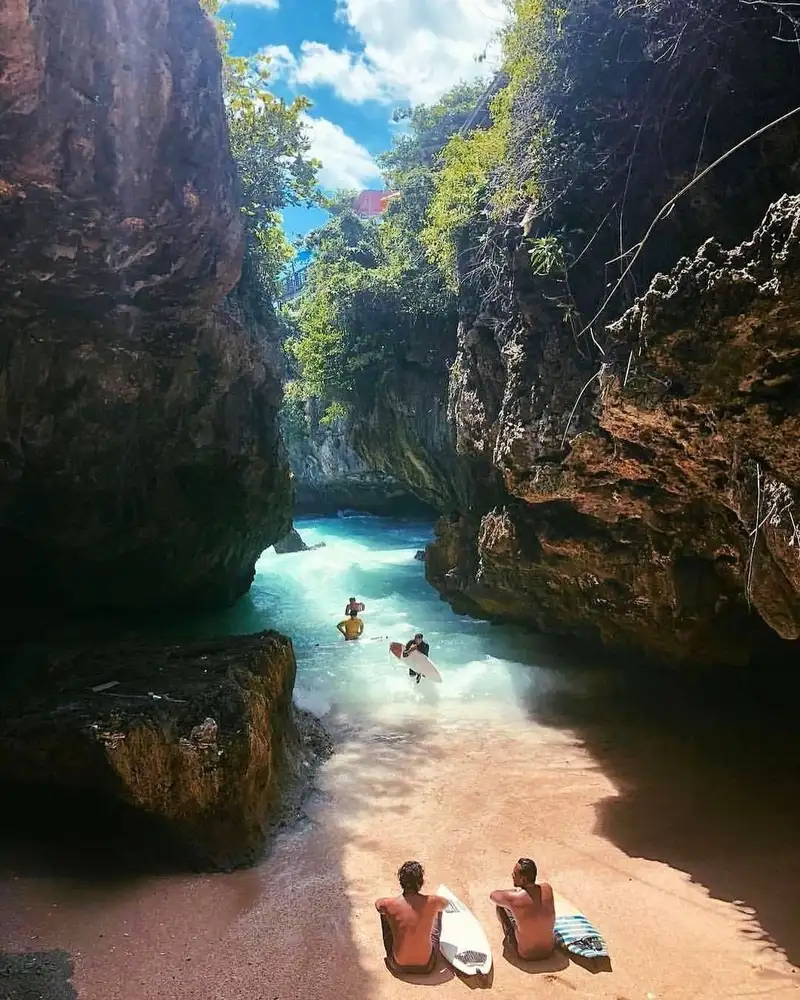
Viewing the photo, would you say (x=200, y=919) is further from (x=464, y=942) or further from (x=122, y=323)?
(x=122, y=323)

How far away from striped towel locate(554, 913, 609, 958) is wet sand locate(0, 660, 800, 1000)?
0.10 m

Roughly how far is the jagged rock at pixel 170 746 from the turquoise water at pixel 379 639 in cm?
292

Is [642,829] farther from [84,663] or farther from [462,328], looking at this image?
[462,328]

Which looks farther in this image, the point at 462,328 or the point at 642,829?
the point at 462,328

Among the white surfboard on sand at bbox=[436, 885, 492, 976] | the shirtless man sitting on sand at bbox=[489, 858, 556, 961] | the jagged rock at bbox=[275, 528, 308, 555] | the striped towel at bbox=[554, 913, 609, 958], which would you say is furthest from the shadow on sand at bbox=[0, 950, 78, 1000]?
the jagged rock at bbox=[275, 528, 308, 555]

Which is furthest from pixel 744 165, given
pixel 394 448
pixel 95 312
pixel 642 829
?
pixel 394 448

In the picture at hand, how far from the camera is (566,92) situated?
6598mm

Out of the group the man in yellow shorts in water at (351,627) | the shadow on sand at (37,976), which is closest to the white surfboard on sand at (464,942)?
the shadow on sand at (37,976)

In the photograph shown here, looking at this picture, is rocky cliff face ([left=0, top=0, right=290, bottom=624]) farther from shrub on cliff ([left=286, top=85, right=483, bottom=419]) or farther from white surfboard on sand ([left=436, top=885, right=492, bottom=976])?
white surfboard on sand ([left=436, top=885, right=492, bottom=976])

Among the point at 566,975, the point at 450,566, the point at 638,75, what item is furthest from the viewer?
the point at 450,566

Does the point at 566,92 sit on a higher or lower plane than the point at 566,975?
higher

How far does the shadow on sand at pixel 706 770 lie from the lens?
472 cm

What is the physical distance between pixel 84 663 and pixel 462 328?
25.0 ft

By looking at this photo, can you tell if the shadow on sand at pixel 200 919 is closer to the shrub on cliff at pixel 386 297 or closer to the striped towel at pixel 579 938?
the striped towel at pixel 579 938
